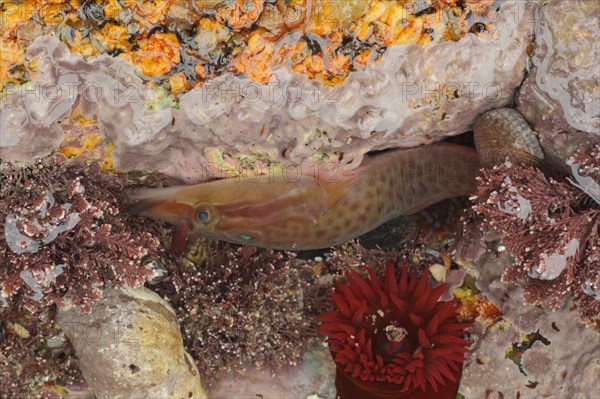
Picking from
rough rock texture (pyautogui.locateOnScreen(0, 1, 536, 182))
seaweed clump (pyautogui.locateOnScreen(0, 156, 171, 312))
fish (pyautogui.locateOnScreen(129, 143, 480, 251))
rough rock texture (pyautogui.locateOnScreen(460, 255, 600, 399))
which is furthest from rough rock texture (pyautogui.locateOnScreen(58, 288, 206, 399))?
rough rock texture (pyautogui.locateOnScreen(460, 255, 600, 399))

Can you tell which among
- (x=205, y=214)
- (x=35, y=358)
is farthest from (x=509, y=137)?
(x=35, y=358)

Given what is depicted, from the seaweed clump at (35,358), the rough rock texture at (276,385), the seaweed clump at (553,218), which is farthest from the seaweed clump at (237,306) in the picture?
the seaweed clump at (553,218)

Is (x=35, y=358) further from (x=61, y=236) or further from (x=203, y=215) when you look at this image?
(x=203, y=215)

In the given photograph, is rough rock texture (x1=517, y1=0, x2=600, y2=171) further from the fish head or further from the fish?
the fish head

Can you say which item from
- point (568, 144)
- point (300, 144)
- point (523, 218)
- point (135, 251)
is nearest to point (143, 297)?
point (135, 251)

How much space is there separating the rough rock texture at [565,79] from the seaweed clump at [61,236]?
8.08 feet

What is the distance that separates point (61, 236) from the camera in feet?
11.5

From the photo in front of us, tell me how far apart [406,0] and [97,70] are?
1619mm

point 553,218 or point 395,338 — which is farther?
point 395,338

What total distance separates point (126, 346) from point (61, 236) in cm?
78

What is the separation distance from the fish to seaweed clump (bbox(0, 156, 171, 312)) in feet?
0.99

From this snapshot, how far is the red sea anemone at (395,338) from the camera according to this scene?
12.6ft

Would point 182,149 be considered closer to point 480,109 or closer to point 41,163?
point 41,163

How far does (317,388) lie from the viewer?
15.0ft
